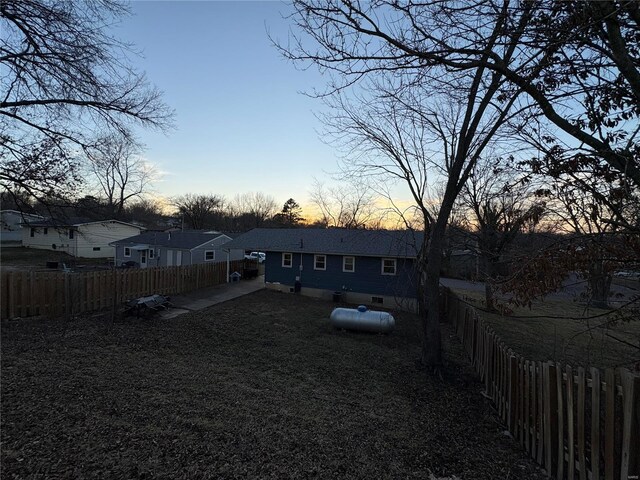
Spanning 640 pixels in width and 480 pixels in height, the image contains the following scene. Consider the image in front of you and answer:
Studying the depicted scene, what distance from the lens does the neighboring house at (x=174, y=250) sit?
23984 millimetres

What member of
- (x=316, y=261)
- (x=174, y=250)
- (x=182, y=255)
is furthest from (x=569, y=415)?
(x=174, y=250)

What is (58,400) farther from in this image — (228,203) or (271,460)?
(228,203)

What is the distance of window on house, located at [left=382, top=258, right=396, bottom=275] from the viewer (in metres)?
17.7

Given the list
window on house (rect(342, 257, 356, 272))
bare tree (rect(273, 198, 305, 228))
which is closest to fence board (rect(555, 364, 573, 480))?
window on house (rect(342, 257, 356, 272))

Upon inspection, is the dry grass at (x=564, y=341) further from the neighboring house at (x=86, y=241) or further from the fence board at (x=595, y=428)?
the neighboring house at (x=86, y=241)

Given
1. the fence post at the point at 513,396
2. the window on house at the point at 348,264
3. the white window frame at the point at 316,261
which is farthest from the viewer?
the white window frame at the point at 316,261

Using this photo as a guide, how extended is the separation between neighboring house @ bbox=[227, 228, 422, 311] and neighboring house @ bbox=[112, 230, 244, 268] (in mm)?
3896

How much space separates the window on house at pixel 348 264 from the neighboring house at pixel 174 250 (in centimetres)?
772

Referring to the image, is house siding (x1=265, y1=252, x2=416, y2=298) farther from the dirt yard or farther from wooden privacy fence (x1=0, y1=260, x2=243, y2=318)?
the dirt yard

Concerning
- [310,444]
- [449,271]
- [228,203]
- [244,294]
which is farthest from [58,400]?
[228,203]

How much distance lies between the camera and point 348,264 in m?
18.8

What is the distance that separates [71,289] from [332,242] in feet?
42.1

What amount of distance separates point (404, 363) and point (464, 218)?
1347cm

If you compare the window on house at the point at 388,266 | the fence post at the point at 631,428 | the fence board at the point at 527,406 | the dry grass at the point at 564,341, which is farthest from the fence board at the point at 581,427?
the window on house at the point at 388,266
